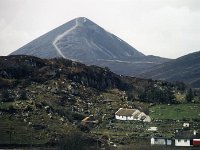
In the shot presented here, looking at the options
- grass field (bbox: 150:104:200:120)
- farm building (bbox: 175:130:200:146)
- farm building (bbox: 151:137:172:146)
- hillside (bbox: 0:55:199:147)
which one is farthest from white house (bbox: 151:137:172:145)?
grass field (bbox: 150:104:200:120)

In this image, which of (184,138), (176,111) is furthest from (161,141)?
(176,111)

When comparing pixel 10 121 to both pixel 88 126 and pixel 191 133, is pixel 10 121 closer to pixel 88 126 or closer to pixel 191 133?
pixel 88 126

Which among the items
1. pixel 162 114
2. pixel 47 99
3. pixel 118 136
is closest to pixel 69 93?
pixel 47 99

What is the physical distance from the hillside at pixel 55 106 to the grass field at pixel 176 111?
4503 millimetres

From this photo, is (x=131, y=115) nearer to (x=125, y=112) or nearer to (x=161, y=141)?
(x=125, y=112)

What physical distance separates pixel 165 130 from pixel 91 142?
32.7 m

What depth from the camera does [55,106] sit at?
161625 millimetres

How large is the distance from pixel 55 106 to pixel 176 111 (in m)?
43.6

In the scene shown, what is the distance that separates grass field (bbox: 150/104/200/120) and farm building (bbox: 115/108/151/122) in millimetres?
3581

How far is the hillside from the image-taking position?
429 ft

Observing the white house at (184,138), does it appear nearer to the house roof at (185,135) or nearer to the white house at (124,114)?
the house roof at (185,135)

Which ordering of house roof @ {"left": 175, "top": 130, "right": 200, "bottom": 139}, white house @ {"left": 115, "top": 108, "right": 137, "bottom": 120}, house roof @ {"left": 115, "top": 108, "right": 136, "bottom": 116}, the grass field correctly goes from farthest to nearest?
1. house roof @ {"left": 115, "top": 108, "right": 136, "bottom": 116}
2. white house @ {"left": 115, "top": 108, "right": 137, "bottom": 120}
3. the grass field
4. house roof @ {"left": 175, "top": 130, "right": 200, "bottom": 139}

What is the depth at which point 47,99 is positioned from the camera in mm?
166500

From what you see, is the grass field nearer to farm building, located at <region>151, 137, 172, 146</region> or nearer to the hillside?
the hillside
